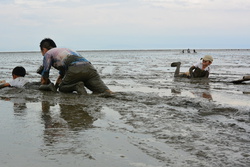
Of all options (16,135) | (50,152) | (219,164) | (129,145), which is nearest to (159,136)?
(129,145)

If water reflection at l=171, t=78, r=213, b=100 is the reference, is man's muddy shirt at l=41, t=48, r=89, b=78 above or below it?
above

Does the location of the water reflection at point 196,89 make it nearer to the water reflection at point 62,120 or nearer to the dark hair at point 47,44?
the water reflection at point 62,120

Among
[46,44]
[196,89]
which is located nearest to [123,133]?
[46,44]

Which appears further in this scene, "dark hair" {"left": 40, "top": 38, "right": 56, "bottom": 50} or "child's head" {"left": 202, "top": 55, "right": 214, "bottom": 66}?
"child's head" {"left": 202, "top": 55, "right": 214, "bottom": 66}

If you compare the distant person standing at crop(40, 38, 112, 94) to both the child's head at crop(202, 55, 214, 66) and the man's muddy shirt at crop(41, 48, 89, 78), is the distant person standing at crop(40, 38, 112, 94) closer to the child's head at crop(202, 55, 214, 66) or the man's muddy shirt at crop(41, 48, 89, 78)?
the man's muddy shirt at crop(41, 48, 89, 78)

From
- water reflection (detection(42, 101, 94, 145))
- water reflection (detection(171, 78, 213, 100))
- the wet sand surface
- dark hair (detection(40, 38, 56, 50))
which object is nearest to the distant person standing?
dark hair (detection(40, 38, 56, 50))

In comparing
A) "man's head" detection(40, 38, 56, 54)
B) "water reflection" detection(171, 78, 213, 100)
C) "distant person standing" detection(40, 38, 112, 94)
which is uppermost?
"man's head" detection(40, 38, 56, 54)

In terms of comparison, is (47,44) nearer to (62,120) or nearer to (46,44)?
(46,44)

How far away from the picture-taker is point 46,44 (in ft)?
23.8

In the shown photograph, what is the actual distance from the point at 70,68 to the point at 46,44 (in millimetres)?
901

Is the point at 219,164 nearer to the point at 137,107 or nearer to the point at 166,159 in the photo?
the point at 166,159

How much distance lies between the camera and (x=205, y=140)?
3312 mm

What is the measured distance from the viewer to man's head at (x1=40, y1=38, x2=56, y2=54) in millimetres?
7220

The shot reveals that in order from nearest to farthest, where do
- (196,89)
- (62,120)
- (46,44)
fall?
(62,120), (46,44), (196,89)
